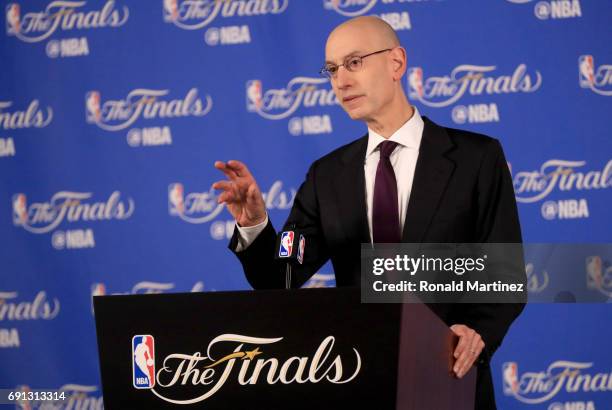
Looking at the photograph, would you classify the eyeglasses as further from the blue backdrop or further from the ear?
the blue backdrop

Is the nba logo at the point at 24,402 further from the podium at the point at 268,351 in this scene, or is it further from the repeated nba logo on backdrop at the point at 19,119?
the podium at the point at 268,351

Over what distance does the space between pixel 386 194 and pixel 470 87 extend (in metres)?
2.19

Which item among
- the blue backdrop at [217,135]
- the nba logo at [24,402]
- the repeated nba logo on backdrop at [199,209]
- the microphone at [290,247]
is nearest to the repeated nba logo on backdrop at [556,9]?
the blue backdrop at [217,135]

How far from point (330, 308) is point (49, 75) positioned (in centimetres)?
372

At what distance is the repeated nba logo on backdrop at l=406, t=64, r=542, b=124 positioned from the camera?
171 inches

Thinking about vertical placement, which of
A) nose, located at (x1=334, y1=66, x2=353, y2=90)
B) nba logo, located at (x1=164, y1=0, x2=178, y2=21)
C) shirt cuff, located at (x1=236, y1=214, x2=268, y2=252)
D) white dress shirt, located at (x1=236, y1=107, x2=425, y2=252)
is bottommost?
shirt cuff, located at (x1=236, y1=214, x2=268, y2=252)

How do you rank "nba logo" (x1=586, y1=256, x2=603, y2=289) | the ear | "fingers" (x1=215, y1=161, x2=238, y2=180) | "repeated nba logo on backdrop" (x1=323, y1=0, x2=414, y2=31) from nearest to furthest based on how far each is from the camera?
"fingers" (x1=215, y1=161, x2=238, y2=180)
the ear
"nba logo" (x1=586, y1=256, x2=603, y2=289)
"repeated nba logo on backdrop" (x1=323, y1=0, x2=414, y2=31)

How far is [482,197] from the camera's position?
2371mm

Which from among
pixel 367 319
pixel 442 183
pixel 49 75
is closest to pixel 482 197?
pixel 442 183

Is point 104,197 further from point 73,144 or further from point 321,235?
point 321,235

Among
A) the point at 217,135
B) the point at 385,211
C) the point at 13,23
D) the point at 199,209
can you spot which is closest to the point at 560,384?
the point at 199,209

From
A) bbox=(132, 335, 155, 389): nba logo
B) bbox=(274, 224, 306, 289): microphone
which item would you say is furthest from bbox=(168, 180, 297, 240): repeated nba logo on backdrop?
bbox=(132, 335, 155, 389): nba logo

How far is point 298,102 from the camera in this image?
15.0 feet

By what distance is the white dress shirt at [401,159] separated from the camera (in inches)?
94.7
